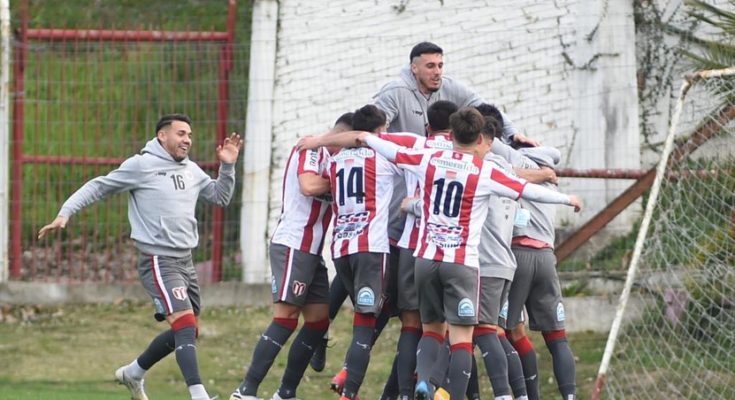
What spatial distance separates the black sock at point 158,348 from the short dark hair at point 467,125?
113 inches

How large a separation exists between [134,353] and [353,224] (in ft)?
17.1

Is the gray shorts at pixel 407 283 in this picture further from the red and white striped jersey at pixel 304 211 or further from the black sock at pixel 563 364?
the black sock at pixel 563 364

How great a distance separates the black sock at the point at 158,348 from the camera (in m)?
11.6

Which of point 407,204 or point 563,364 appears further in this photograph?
point 563,364

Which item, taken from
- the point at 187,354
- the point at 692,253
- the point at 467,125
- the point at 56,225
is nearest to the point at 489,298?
the point at 467,125

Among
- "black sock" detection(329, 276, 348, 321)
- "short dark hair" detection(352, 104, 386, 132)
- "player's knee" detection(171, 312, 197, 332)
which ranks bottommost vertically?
"player's knee" detection(171, 312, 197, 332)

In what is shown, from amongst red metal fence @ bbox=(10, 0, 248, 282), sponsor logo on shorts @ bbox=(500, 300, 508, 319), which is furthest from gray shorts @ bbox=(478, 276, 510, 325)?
red metal fence @ bbox=(10, 0, 248, 282)

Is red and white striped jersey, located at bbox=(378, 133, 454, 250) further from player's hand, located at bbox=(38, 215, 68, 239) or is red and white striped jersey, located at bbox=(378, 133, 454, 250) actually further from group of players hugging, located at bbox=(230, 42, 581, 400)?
player's hand, located at bbox=(38, 215, 68, 239)

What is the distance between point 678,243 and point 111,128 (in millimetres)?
6577

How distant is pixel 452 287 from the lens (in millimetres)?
10195

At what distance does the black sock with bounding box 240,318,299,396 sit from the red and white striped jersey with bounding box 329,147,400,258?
833 mm

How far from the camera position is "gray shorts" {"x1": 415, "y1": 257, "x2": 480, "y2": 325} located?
1017 cm

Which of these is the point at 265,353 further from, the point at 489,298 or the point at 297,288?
the point at 489,298

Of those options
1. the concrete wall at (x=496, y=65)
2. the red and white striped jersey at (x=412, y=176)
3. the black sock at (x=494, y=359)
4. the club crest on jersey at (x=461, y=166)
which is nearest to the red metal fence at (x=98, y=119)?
the concrete wall at (x=496, y=65)
